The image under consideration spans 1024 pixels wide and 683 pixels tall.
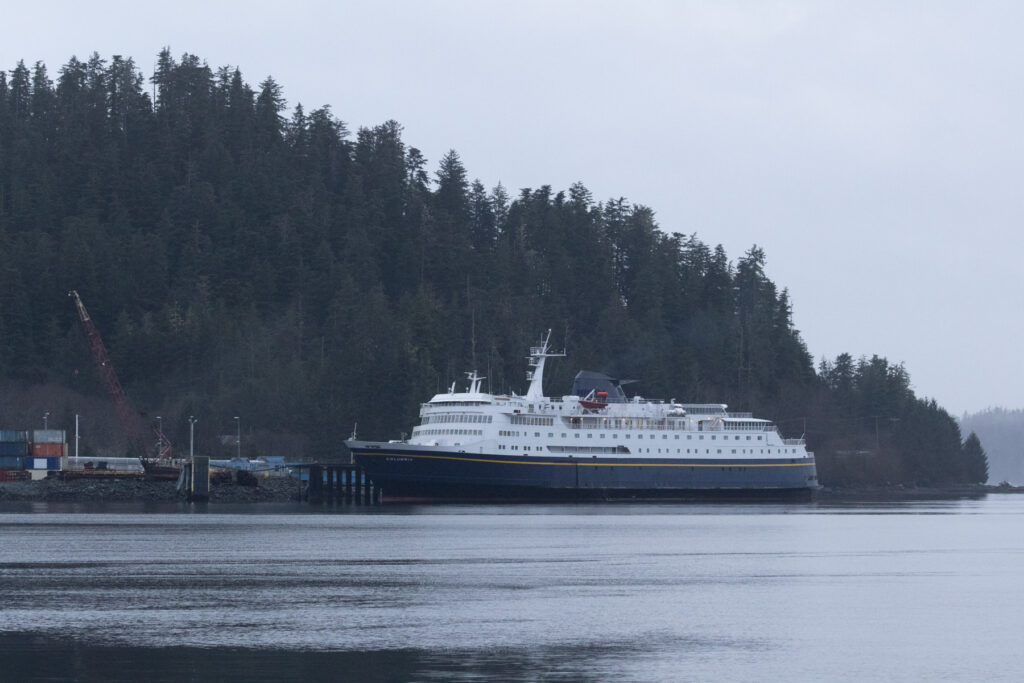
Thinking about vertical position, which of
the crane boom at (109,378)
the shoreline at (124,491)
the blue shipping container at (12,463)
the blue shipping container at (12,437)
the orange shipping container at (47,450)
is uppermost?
the crane boom at (109,378)

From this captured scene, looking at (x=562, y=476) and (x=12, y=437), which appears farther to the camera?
(x=12, y=437)

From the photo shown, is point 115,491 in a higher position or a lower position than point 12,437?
lower

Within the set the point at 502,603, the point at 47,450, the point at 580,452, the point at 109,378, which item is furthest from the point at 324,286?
the point at 502,603

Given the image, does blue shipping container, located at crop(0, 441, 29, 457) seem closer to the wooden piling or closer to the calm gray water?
the wooden piling

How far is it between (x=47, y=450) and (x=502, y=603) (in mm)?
76110

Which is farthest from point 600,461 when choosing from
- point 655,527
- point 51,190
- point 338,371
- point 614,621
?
point 51,190

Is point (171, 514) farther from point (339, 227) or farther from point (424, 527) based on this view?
point (339, 227)

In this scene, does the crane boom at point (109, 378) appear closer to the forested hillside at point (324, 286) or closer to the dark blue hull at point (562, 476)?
the forested hillside at point (324, 286)

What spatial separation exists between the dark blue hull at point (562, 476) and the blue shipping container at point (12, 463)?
27593mm

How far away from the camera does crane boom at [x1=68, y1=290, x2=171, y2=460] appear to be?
129750 mm

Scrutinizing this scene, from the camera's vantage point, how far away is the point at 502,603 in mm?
39594

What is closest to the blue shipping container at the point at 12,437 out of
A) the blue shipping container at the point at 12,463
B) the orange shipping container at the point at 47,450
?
the orange shipping container at the point at 47,450

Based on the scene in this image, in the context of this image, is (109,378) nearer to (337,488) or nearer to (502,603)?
(337,488)

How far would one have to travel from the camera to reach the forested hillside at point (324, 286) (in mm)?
138875
